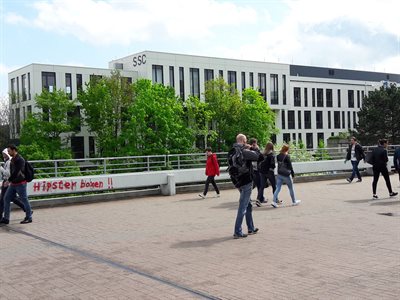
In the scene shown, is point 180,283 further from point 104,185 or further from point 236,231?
point 104,185

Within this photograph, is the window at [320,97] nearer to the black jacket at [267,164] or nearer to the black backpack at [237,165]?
the black jacket at [267,164]

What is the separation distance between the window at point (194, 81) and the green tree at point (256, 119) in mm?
8203

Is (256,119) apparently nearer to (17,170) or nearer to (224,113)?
(224,113)

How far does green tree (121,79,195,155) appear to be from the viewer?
155ft

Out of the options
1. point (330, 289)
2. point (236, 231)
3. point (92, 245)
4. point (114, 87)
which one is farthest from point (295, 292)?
point (114, 87)

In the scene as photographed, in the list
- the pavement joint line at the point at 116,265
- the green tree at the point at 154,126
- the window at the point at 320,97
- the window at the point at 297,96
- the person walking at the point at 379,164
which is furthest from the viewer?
the window at the point at 320,97

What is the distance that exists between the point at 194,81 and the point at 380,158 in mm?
49839

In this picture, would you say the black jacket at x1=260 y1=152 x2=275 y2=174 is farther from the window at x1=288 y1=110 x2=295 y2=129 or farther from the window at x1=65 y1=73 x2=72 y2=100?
the window at x1=288 y1=110 x2=295 y2=129

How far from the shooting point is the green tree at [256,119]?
55.0 meters

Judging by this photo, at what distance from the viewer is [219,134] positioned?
186 ft

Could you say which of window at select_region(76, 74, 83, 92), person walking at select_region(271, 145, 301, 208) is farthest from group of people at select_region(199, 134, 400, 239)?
window at select_region(76, 74, 83, 92)

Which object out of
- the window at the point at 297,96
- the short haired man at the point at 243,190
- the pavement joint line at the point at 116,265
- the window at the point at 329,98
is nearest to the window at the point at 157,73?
the window at the point at 297,96

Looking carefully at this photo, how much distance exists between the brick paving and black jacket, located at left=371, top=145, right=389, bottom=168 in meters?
1.35

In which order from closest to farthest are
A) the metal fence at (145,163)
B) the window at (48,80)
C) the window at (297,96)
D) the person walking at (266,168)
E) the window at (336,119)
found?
the person walking at (266,168), the metal fence at (145,163), the window at (48,80), the window at (297,96), the window at (336,119)
